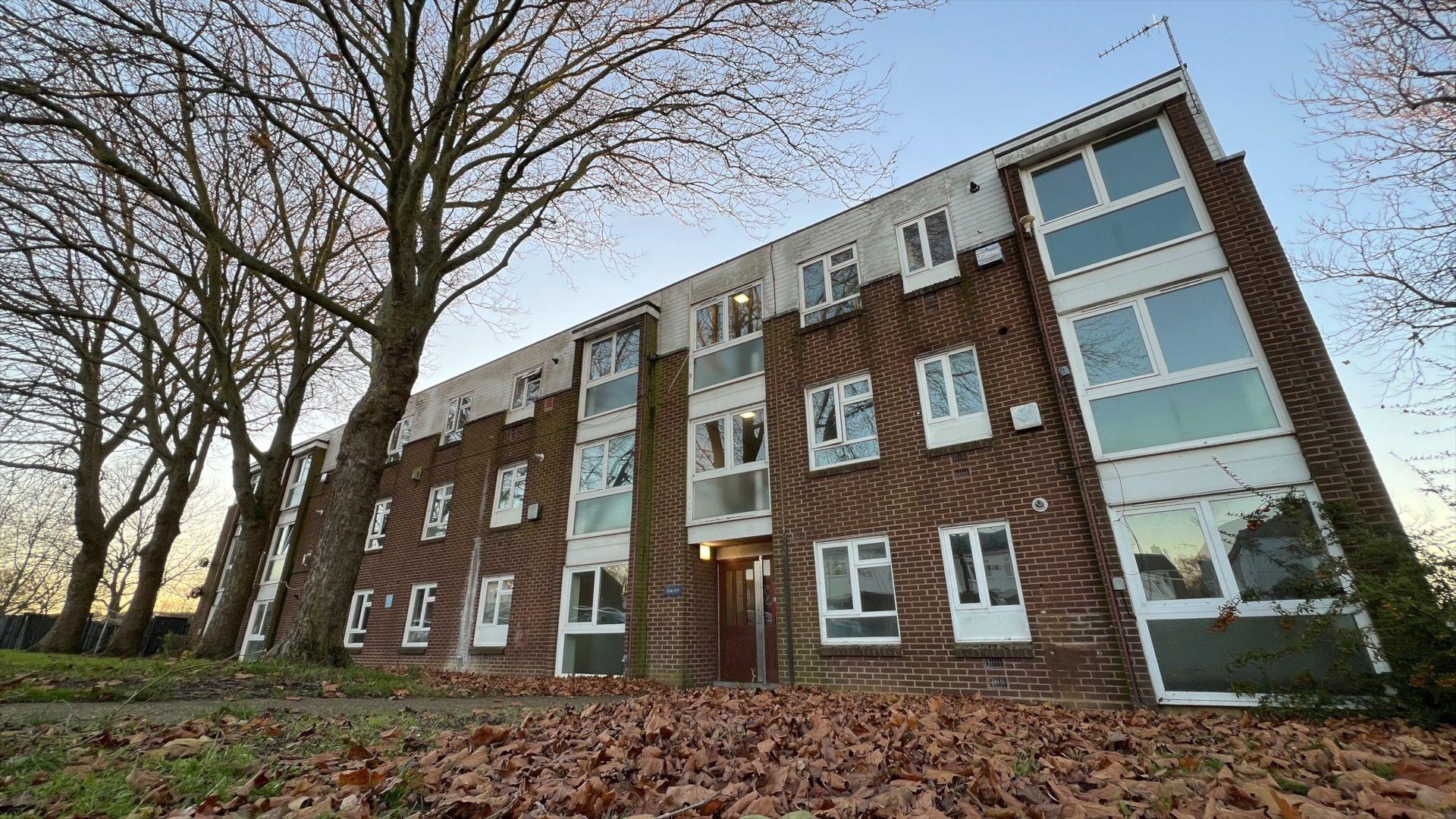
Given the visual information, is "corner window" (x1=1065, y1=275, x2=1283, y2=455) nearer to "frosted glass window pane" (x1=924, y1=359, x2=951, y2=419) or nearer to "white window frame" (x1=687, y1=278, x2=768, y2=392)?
"frosted glass window pane" (x1=924, y1=359, x2=951, y2=419)

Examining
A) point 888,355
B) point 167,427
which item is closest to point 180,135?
→ point 167,427

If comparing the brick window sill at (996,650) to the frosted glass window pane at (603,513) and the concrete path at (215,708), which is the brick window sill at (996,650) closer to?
the concrete path at (215,708)

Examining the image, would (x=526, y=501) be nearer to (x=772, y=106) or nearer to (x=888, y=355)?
(x=888, y=355)

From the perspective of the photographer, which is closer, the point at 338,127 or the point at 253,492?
the point at 338,127

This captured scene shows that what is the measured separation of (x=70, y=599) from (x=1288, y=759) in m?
19.5

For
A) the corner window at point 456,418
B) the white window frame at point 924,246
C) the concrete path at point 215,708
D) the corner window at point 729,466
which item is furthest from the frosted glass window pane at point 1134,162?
the corner window at point 456,418

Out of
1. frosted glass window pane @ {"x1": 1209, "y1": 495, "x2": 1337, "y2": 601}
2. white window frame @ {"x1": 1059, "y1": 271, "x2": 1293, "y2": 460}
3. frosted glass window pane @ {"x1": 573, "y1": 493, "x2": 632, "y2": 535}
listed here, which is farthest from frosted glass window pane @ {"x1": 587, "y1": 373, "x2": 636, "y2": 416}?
frosted glass window pane @ {"x1": 1209, "y1": 495, "x2": 1337, "y2": 601}

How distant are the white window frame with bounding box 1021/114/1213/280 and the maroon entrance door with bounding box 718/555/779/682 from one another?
7.28m

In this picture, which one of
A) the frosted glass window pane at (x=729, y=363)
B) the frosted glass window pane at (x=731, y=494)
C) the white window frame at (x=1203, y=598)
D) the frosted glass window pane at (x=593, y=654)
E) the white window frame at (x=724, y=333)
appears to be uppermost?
the white window frame at (x=724, y=333)

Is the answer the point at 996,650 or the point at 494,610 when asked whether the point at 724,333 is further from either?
the point at 494,610

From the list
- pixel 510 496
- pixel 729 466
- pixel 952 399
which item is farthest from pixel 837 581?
pixel 510 496

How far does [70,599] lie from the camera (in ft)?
40.3

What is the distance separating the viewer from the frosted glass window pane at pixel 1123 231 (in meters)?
8.24

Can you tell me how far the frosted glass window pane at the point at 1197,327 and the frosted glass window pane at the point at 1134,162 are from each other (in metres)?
1.86
